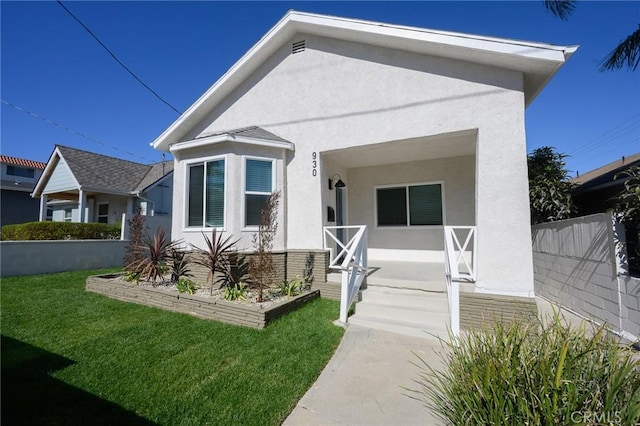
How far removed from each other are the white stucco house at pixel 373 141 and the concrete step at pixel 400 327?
4.32ft

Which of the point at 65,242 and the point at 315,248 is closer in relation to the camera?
→ the point at 315,248

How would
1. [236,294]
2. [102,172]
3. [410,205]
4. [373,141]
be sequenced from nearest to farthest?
[236,294] < [373,141] < [410,205] < [102,172]

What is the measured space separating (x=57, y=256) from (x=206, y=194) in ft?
24.1

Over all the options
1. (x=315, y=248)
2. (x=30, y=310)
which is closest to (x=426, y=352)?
(x=315, y=248)

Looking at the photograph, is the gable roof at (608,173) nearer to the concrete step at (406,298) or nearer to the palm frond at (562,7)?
the palm frond at (562,7)

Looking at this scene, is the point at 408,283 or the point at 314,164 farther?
the point at 314,164

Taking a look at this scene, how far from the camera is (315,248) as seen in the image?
24.5ft

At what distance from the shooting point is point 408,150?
25.8 ft

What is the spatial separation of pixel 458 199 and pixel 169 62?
12.1m

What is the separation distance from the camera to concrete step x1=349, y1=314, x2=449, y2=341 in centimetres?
501

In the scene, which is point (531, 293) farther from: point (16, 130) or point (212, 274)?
point (16, 130)

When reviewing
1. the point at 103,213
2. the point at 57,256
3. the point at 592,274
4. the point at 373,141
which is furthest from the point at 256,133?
the point at 103,213

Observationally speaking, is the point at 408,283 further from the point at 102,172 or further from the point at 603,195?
the point at 102,172

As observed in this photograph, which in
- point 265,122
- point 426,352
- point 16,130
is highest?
point 16,130
